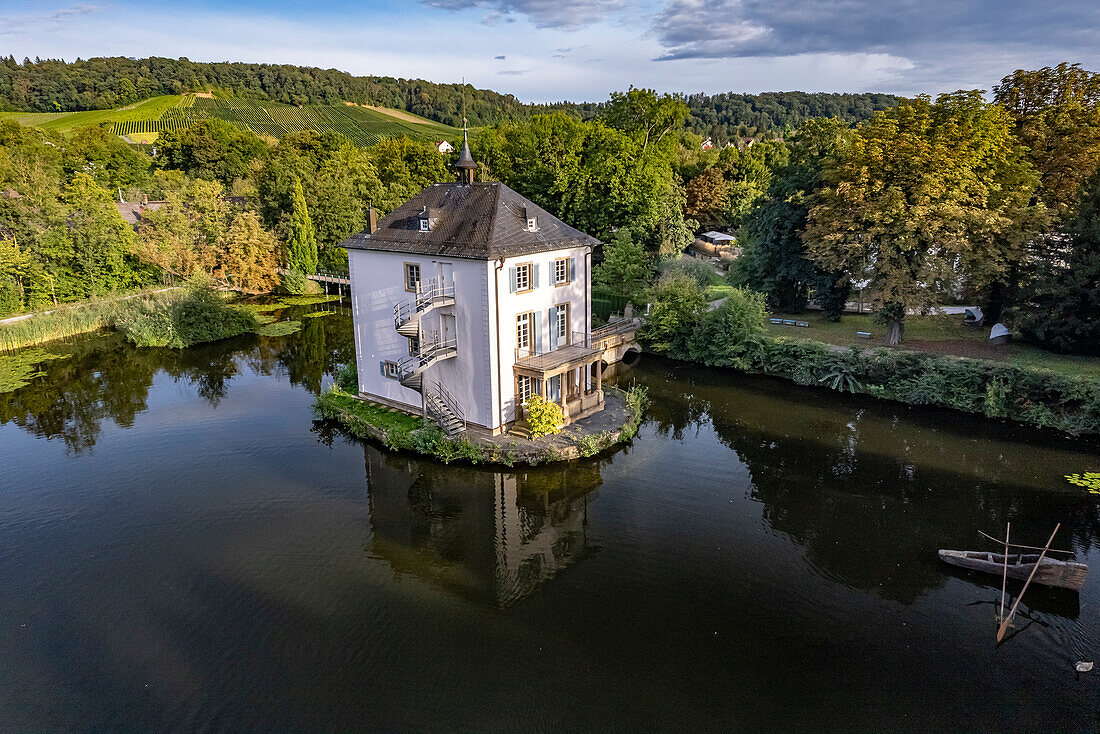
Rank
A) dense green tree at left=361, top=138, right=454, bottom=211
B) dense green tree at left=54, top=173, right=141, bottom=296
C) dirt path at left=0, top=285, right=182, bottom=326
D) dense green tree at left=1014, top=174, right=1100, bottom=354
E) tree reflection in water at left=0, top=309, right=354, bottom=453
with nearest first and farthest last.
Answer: tree reflection in water at left=0, top=309, right=354, bottom=453 → dense green tree at left=1014, top=174, right=1100, bottom=354 → dirt path at left=0, top=285, right=182, bottom=326 → dense green tree at left=54, top=173, right=141, bottom=296 → dense green tree at left=361, top=138, right=454, bottom=211

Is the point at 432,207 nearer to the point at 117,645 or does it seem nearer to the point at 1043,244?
the point at 117,645

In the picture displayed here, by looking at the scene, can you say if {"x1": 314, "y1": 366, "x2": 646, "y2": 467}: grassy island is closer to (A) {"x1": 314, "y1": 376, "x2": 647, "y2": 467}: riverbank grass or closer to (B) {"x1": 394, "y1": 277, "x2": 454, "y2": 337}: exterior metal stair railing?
(A) {"x1": 314, "y1": 376, "x2": 647, "y2": 467}: riverbank grass

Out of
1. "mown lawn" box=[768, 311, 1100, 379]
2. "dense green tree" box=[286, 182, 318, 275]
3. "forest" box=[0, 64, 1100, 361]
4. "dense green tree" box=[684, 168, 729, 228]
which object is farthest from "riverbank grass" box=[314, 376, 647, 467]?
"dense green tree" box=[684, 168, 729, 228]

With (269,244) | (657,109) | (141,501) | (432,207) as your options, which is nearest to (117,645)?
(141,501)

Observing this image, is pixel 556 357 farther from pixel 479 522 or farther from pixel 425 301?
pixel 479 522

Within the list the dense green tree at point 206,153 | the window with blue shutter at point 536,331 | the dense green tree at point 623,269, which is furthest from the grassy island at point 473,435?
the dense green tree at point 206,153

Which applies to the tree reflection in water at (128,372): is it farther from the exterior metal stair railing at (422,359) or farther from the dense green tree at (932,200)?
the dense green tree at (932,200)
